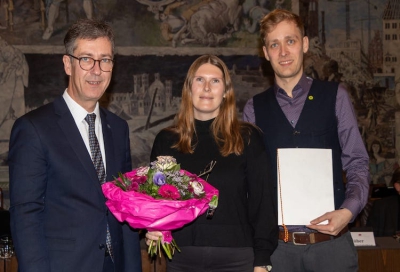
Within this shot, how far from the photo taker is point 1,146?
920 cm

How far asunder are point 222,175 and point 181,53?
707 centimetres

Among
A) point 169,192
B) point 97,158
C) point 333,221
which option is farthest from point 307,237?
point 97,158

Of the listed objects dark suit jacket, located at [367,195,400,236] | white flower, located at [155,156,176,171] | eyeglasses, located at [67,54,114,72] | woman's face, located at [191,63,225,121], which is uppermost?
eyeglasses, located at [67,54,114,72]

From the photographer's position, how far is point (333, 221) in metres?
2.88

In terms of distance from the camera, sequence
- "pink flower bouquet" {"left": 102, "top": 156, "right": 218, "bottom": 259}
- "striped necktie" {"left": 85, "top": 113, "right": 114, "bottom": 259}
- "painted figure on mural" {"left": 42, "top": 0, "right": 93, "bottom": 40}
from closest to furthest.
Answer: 1. "pink flower bouquet" {"left": 102, "top": 156, "right": 218, "bottom": 259}
2. "striped necktie" {"left": 85, "top": 113, "right": 114, "bottom": 259}
3. "painted figure on mural" {"left": 42, "top": 0, "right": 93, "bottom": 40}

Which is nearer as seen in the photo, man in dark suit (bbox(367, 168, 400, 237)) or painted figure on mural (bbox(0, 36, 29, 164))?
man in dark suit (bbox(367, 168, 400, 237))

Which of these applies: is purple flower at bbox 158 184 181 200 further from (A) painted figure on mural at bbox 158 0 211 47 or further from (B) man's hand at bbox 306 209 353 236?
(A) painted figure on mural at bbox 158 0 211 47

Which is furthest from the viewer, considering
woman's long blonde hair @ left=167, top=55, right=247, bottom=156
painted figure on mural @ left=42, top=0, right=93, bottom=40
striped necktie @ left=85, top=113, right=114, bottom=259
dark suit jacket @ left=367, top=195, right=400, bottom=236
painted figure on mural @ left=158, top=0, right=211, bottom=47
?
painted figure on mural @ left=158, top=0, right=211, bottom=47

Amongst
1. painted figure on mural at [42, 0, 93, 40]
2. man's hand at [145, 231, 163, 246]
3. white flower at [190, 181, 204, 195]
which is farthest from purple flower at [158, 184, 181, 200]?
painted figure on mural at [42, 0, 93, 40]

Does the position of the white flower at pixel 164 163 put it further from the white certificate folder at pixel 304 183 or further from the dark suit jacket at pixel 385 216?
the dark suit jacket at pixel 385 216

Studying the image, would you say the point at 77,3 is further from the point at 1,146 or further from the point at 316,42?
the point at 316,42

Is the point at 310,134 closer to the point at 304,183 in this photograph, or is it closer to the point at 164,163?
the point at 304,183

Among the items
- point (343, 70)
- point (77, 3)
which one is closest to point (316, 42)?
point (343, 70)

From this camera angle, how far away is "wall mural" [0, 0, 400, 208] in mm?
9336
